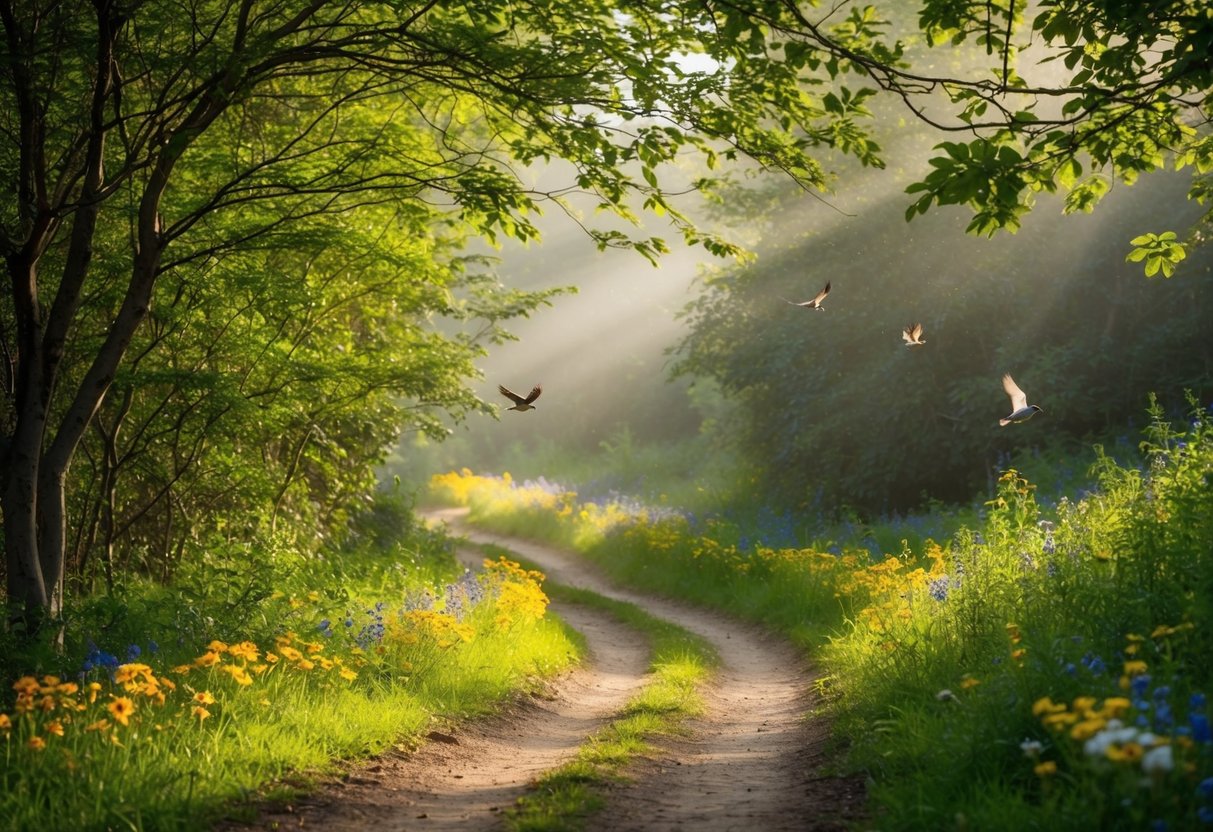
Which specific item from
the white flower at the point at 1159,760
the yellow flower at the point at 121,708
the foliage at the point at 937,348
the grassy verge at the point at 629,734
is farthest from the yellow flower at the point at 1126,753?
the foliage at the point at 937,348

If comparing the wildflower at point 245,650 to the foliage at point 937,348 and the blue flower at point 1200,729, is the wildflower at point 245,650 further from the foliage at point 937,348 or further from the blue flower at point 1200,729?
the foliage at point 937,348

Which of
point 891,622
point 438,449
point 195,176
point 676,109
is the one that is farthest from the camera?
point 438,449

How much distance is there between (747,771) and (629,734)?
107 centimetres

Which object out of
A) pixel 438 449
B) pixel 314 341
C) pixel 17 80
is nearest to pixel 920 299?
pixel 314 341

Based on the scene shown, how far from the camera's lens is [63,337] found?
6.91m

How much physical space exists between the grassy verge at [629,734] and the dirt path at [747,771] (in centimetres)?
14

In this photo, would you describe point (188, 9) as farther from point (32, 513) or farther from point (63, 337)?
point (32, 513)

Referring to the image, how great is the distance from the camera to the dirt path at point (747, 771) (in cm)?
523

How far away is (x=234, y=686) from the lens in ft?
20.6

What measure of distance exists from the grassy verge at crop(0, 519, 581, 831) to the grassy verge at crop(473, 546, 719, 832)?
46.7 inches

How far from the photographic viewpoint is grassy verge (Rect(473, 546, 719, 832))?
517cm

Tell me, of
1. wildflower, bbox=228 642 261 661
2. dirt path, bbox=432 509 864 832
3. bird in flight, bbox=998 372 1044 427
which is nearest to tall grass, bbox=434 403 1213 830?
dirt path, bbox=432 509 864 832

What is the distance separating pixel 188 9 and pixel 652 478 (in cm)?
2704

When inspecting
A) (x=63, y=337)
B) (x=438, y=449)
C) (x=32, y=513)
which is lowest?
(x=32, y=513)
